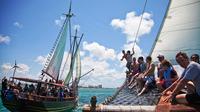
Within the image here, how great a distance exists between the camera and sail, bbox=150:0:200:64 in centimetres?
1291

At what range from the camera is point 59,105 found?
39656mm

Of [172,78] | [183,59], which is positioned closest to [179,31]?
[172,78]

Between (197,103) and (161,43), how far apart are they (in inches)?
334

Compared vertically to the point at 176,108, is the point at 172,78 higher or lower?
higher

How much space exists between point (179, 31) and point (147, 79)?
277 centimetres

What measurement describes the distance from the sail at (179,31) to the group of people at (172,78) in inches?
49.8

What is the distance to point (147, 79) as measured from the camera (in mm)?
12570

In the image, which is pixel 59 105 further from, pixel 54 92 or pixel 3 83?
pixel 3 83

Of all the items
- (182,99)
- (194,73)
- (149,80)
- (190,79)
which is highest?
(149,80)

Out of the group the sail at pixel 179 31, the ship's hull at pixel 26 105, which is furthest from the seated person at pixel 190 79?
the ship's hull at pixel 26 105

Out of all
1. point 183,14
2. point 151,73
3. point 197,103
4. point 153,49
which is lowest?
point 197,103

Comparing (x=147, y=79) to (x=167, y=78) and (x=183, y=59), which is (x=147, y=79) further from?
(x=183, y=59)

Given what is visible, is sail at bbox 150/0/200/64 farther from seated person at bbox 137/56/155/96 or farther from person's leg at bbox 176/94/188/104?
person's leg at bbox 176/94/188/104

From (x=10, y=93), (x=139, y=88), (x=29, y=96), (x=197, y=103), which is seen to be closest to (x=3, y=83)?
(x=10, y=93)
